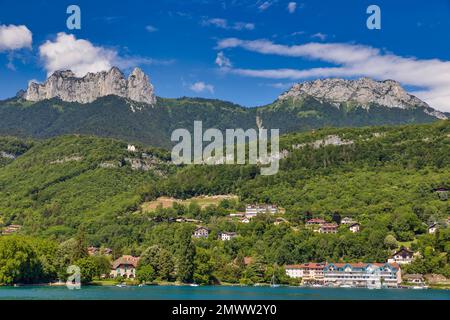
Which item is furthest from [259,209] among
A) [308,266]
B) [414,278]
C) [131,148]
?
[131,148]

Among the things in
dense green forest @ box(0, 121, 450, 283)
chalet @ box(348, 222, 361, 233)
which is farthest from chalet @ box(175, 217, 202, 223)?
chalet @ box(348, 222, 361, 233)

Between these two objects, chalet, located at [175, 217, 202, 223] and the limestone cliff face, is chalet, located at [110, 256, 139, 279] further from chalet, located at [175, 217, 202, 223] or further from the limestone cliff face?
the limestone cliff face

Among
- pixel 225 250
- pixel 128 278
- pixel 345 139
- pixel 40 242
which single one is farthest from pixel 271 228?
pixel 345 139

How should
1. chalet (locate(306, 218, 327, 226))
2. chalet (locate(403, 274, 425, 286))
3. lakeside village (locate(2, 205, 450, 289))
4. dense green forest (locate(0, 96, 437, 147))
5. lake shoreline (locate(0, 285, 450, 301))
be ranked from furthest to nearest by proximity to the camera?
dense green forest (locate(0, 96, 437, 147))
chalet (locate(306, 218, 327, 226))
lakeside village (locate(2, 205, 450, 289))
chalet (locate(403, 274, 425, 286))
lake shoreline (locate(0, 285, 450, 301))

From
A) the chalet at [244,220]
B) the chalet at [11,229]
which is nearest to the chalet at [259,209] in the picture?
the chalet at [244,220]

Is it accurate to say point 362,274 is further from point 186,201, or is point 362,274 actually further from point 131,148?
point 131,148

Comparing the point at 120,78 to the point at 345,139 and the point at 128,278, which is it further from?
the point at 128,278
